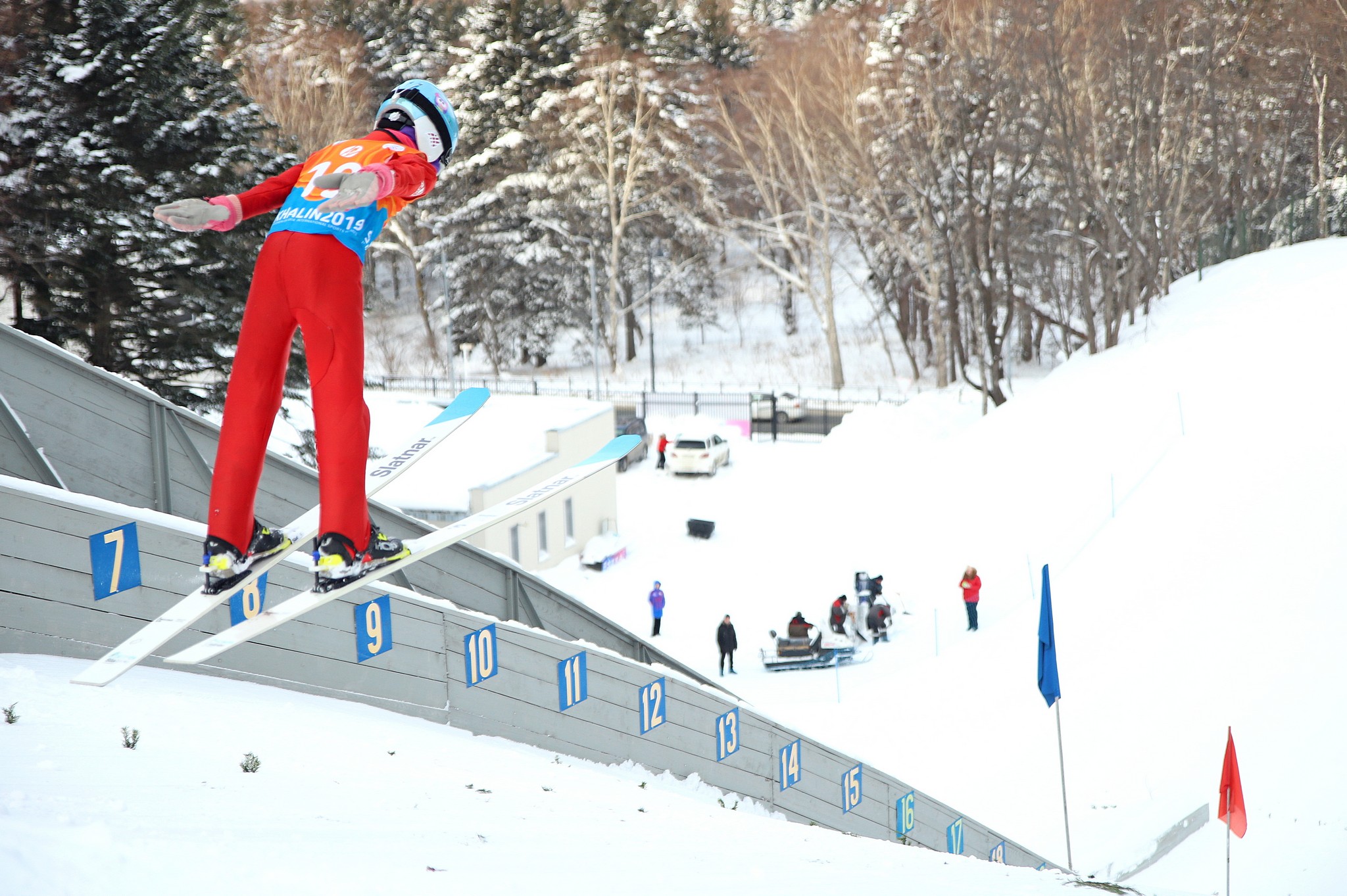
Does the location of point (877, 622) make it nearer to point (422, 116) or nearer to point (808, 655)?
point (808, 655)

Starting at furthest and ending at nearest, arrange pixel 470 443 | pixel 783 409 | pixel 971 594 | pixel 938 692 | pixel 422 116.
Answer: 1. pixel 783 409
2. pixel 470 443
3. pixel 971 594
4. pixel 938 692
5. pixel 422 116

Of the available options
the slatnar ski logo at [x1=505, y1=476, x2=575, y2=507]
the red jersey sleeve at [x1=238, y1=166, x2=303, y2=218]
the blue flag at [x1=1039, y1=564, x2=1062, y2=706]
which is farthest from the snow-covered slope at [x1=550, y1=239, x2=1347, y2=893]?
the red jersey sleeve at [x1=238, y1=166, x2=303, y2=218]

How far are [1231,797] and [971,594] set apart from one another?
761cm

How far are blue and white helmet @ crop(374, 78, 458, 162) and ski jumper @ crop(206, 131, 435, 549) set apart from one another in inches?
11.7

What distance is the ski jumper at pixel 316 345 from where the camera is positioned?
405cm

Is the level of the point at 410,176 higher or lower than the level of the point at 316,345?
higher

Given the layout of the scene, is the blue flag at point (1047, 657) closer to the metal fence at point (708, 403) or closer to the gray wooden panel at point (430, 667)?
the gray wooden panel at point (430, 667)

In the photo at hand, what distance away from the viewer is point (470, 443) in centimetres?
2272

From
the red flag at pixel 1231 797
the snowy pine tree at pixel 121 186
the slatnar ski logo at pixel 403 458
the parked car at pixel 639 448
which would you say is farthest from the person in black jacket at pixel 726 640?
the parked car at pixel 639 448

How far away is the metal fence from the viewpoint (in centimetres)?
3469

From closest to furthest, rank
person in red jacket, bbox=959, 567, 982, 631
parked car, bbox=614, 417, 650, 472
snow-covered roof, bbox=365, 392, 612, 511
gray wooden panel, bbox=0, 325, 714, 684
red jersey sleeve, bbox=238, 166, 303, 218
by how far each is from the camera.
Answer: red jersey sleeve, bbox=238, 166, 303, 218
gray wooden panel, bbox=0, 325, 714, 684
person in red jacket, bbox=959, 567, 982, 631
snow-covered roof, bbox=365, 392, 612, 511
parked car, bbox=614, 417, 650, 472

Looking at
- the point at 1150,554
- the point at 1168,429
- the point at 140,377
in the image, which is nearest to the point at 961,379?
the point at 1168,429

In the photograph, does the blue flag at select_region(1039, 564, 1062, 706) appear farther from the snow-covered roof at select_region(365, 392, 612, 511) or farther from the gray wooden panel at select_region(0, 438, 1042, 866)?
the snow-covered roof at select_region(365, 392, 612, 511)

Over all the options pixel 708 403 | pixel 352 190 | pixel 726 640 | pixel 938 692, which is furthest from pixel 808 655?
pixel 708 403
